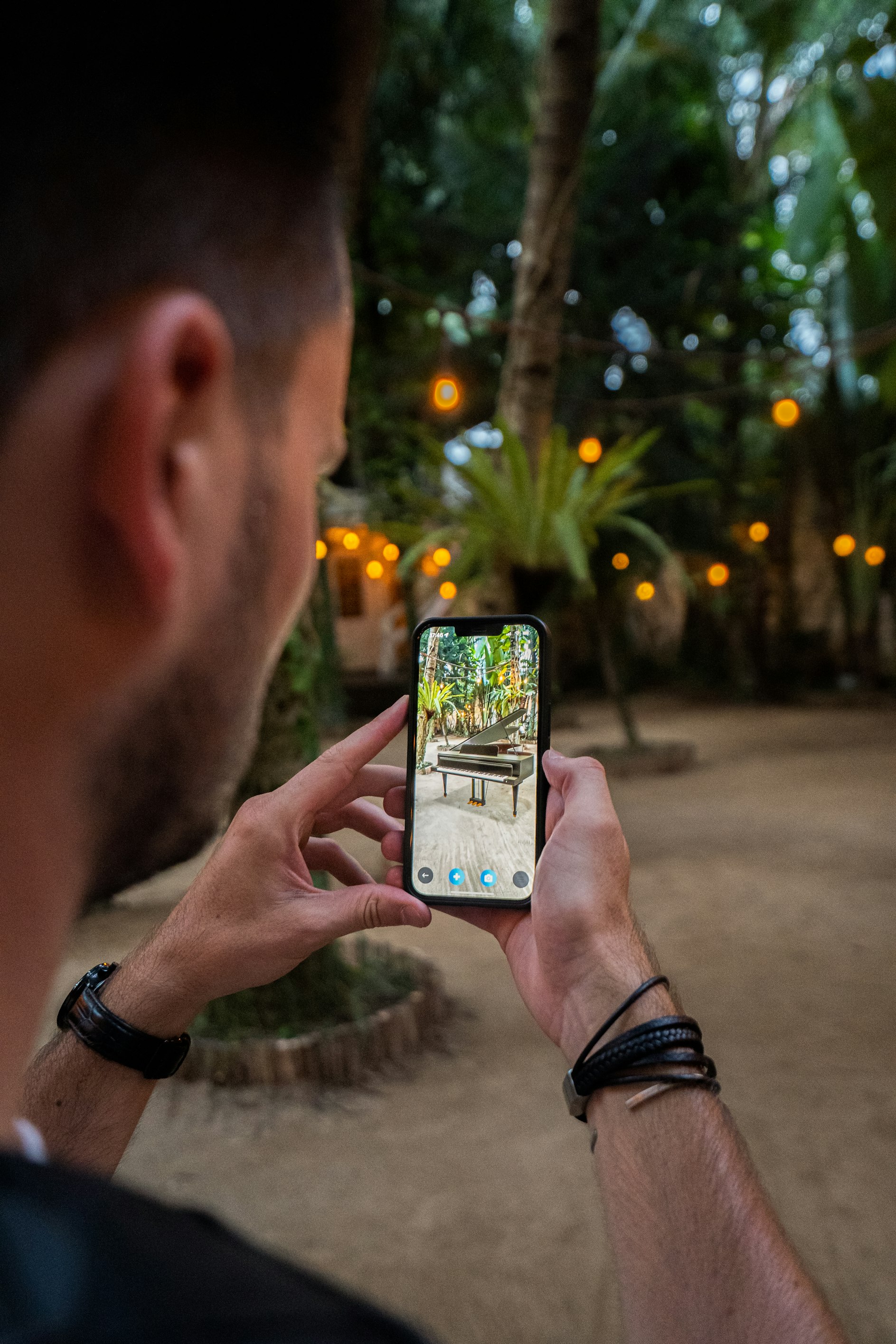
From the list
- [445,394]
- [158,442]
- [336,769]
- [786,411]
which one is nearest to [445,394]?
[445,394]

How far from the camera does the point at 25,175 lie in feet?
1.00

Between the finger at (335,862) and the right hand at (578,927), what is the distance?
6.5 inches

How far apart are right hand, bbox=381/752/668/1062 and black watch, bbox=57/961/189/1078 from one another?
30cm

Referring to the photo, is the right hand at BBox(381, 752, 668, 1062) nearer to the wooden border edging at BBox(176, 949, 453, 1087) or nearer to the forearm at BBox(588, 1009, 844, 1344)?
the forearm at BBox(588, 1009, 844, 1344)

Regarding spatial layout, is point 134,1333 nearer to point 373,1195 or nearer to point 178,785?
point 178,785

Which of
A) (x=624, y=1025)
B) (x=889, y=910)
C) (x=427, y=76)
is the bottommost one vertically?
(x=889, y=910)

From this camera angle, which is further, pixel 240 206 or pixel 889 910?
pixel 889 910

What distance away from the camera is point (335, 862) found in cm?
90

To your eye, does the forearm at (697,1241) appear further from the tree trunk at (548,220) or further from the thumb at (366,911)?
the tree trunk at (548,220)

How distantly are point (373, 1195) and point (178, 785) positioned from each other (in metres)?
1.60

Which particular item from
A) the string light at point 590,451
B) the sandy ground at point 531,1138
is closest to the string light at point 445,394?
the string light at point 590,451

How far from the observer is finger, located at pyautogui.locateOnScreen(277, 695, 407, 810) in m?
0.80

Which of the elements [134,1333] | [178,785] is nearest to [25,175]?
[178,785]

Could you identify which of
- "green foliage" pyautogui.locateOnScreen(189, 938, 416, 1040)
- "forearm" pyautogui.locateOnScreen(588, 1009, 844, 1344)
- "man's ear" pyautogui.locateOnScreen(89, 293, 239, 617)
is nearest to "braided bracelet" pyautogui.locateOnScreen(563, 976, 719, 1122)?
"forearm" pyautogui.locateOnScreen(588, 1009, 844, 1344)
